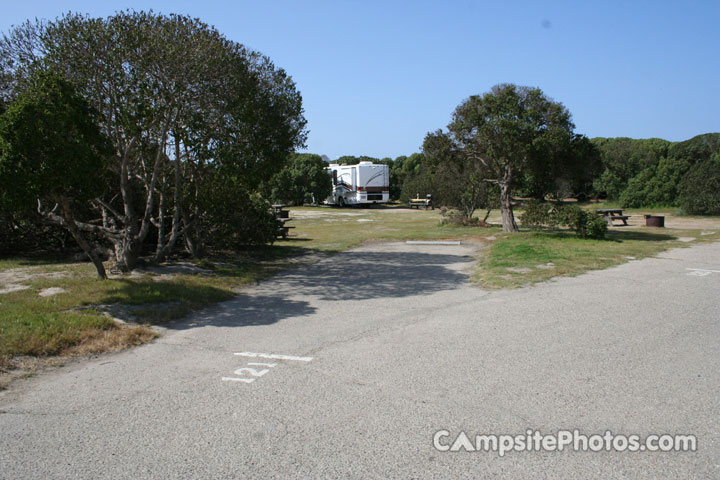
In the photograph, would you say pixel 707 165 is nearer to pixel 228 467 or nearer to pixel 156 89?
pixel 156 89

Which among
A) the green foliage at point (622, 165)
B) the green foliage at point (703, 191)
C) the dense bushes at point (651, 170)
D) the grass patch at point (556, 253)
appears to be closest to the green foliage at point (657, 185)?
the dense bushes at point (651, 170)

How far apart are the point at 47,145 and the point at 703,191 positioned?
104ft

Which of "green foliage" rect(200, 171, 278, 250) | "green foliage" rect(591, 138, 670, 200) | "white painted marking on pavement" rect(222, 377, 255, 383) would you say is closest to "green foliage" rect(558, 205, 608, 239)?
"green foliage" rect(200, 171, 278, 250)

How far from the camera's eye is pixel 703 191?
28312mm

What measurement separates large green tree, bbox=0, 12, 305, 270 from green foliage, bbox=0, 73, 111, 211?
137cm

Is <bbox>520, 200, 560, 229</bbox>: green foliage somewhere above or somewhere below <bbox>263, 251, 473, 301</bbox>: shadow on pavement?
above

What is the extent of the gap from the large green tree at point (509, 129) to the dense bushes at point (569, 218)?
61.0 inches

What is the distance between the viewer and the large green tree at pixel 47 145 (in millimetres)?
6707

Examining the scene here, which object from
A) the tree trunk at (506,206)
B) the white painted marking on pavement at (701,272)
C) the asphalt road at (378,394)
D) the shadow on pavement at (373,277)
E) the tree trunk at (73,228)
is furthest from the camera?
the tree trunk at (506,206)

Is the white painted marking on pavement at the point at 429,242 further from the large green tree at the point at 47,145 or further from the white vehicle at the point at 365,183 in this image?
the white vehicle at the point at 365,183

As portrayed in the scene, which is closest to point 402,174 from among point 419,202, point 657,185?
point 419,202

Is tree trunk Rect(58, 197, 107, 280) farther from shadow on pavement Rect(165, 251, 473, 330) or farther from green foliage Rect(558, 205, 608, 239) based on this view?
green foliage Rect(558, 205, 608, 239)

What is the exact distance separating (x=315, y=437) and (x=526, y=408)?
5.46 ft

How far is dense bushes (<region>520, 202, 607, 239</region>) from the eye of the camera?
56.1 feet
